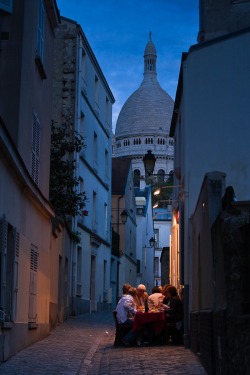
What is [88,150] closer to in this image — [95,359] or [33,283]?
[33,283]

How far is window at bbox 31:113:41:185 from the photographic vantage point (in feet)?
50.8

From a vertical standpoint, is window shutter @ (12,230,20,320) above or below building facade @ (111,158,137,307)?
below

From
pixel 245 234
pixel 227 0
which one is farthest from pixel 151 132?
pixel 245 234

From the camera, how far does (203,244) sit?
1120cm

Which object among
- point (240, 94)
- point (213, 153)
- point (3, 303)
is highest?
point (240, 94)

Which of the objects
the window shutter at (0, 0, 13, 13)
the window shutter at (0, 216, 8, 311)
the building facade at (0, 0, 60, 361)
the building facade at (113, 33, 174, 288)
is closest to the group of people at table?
the building facade at (0, 0, 60, 361)

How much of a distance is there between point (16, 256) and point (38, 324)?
3730mm

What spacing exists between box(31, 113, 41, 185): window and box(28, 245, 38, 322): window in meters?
1.86

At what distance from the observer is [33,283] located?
47.1 feet

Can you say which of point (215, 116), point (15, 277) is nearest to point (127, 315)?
point (15, 277)

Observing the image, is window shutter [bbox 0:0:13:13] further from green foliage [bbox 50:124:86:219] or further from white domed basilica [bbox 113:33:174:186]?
white domed basilica [bbox 113:33:174:186]

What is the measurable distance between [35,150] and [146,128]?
140335 mm

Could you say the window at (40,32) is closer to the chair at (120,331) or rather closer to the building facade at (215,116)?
the building facade at (215,116)

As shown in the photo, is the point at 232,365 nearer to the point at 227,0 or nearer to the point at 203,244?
the point at 203,244
